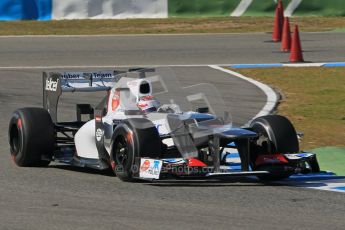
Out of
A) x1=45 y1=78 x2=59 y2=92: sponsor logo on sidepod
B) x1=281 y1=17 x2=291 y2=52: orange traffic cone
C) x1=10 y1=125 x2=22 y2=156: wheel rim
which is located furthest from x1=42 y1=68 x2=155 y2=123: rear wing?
x1=281 y1=17 x2=291 y2=52: orange traffic cone

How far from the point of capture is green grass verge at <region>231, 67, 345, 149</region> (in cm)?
1212

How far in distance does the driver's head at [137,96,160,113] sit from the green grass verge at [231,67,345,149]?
7.27ft

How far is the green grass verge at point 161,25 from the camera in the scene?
2427cm

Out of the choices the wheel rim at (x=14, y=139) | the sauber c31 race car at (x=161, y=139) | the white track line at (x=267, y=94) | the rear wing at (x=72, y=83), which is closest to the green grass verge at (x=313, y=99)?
the white track line at (x=267, y=94)

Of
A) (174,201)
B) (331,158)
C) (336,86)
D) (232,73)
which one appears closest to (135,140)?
(174,201)

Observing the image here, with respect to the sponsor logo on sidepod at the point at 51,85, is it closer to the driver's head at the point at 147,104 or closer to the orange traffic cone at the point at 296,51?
the driver's head at the point at 147,104

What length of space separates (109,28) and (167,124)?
51.4ft

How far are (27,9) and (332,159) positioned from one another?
52.1 ft

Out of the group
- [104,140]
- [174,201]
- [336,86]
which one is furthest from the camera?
[336,86]

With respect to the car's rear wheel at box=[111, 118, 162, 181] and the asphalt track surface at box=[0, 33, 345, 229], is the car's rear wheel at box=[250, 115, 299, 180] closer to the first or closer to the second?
the asphalt track surface at box=[0, 33, 345, 229]

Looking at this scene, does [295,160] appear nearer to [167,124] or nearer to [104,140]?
[167,124]

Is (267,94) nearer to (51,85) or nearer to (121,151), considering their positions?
(51,85)

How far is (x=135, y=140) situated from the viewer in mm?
9016

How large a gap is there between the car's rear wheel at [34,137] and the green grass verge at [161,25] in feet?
46.0
